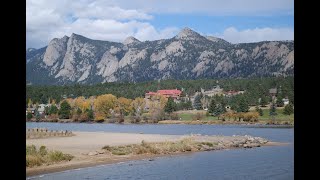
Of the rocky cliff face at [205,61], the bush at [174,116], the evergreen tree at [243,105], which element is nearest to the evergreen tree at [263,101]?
the evergreen tree at [243,105]

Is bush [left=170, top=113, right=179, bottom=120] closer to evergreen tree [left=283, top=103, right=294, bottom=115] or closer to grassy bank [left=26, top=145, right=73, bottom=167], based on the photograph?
evergreen tree [left=283, top=103, right=294, bottom=115]

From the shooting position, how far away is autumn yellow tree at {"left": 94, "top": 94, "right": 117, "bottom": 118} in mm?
92906

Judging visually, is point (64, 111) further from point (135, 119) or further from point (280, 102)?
point (280, 102)

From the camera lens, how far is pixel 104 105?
93.2 meters

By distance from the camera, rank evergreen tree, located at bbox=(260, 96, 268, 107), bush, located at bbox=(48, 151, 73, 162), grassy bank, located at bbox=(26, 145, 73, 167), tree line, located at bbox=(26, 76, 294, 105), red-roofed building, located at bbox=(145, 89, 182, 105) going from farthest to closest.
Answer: red-roofed building, located at bbox=(145, 89, 182, 105)
tree line, located at bbox=(26, 76, 294, 105)
evergreen tree, located at bbox=(260, 96, 268, 107)
bush, located at bbox=(48, 151, 73, 162)
grassy bank, located at bbox=(26, 145, 73, 167)

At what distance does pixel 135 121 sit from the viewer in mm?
88625

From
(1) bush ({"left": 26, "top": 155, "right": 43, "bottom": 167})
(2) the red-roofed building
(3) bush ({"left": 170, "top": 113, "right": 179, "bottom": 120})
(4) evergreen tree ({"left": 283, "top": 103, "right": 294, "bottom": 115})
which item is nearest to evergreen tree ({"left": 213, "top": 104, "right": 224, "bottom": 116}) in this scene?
(3) bush ({"left": 170, "top": 113, "right": 179, "bottom": 120})

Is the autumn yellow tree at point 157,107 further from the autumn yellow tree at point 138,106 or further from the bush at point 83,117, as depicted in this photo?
the bush at point 83,117

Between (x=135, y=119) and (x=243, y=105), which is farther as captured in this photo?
(x=135, y=119)

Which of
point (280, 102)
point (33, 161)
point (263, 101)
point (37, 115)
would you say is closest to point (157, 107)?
point (263, 101)

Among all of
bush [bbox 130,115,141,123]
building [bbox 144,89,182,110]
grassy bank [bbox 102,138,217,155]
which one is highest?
building [bbox 144,89,182,110]
